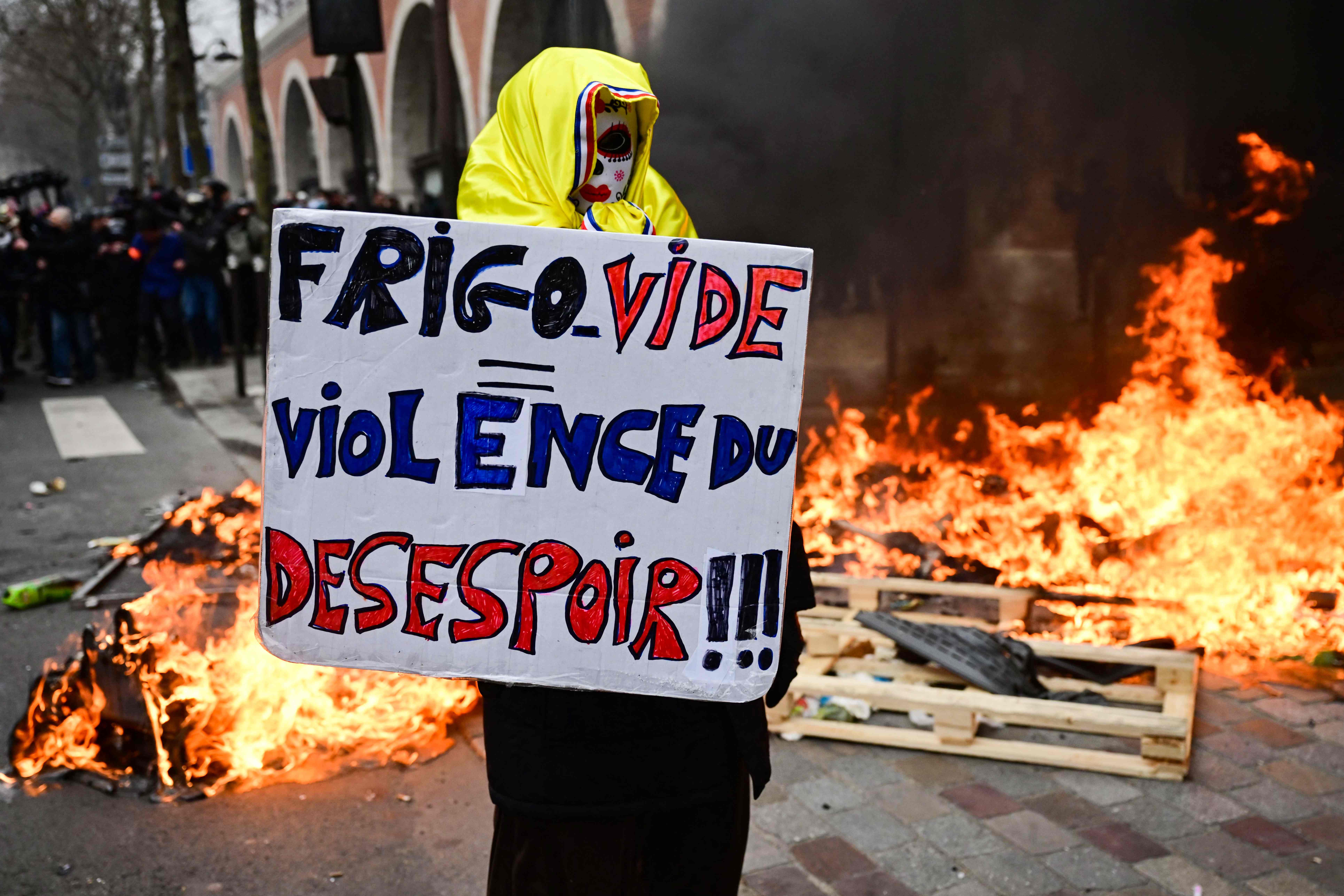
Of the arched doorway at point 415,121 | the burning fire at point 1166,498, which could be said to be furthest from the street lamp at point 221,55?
the burning fire at point 1166,498

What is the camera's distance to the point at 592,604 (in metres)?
1.77

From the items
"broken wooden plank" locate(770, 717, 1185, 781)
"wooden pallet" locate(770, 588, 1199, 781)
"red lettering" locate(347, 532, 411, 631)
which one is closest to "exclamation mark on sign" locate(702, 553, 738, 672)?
"red lettering" locate(347, 532, 411, 631)

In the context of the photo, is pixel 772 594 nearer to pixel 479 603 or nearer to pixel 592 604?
pixel 592 604

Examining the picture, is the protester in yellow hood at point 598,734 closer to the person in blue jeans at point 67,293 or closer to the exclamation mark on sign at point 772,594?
the exclamation mark on sign at point 772,594

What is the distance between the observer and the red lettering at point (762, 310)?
68.8 inches

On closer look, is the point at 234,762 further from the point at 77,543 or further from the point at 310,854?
the point at 77,543

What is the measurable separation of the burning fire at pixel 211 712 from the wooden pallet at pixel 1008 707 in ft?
4.29

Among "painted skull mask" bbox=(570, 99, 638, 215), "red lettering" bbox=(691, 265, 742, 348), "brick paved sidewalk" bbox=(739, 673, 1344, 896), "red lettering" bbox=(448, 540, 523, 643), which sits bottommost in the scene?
"brick paved sidewalk" bbox=(739, 673, 1344, 896)

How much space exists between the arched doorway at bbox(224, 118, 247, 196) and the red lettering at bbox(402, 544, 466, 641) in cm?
3687

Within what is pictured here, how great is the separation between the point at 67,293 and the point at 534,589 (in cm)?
1184

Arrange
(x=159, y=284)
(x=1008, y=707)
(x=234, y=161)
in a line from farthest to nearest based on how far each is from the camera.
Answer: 1. (x=234, y=161)
2. (x=159, y=284)
3. (x=1008, y=707)

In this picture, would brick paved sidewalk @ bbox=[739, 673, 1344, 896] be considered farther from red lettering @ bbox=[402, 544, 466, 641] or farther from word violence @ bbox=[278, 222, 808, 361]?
word violence @ bbox=[278, 222, 808, 361]

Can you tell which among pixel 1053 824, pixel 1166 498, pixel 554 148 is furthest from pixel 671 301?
pixel 1166 498

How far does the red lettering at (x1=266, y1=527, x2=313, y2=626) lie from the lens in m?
1.78
